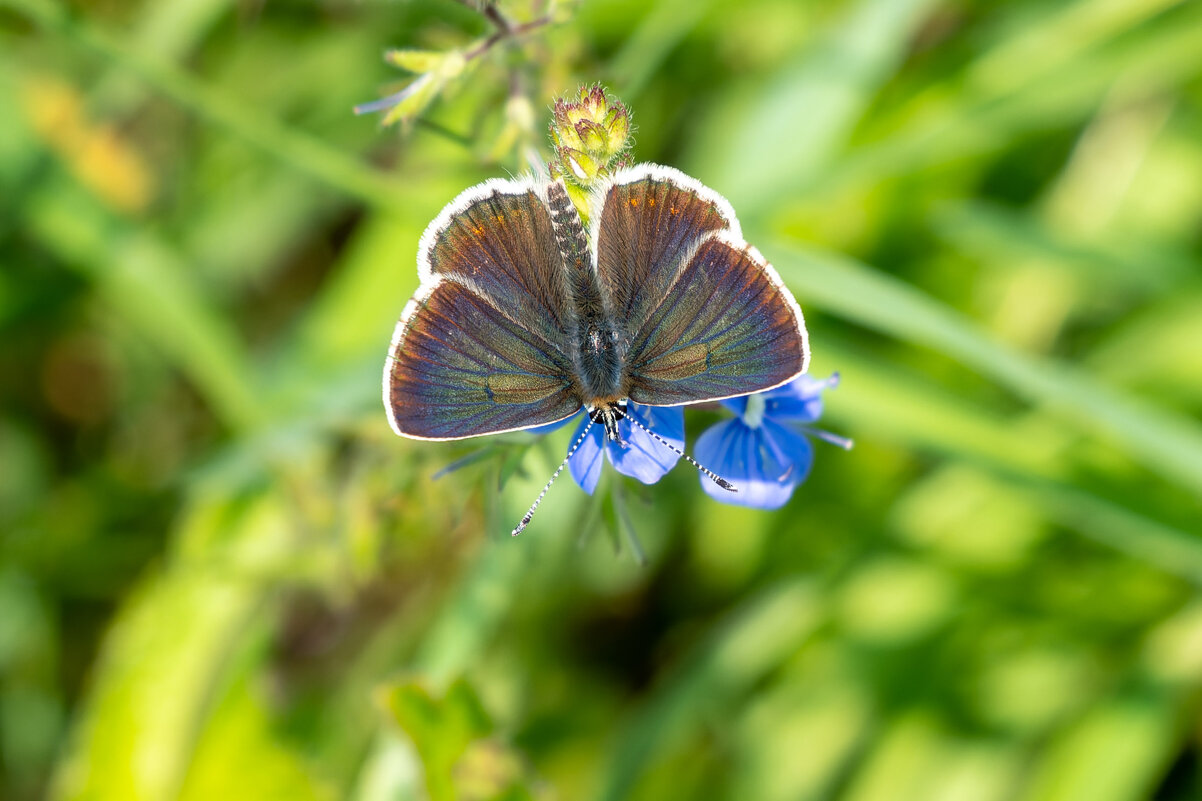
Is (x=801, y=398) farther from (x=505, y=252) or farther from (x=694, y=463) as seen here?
(x=505, y=252)

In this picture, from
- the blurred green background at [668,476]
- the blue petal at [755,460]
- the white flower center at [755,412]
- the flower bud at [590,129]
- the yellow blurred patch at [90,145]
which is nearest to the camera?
the flower bud at [590,129]

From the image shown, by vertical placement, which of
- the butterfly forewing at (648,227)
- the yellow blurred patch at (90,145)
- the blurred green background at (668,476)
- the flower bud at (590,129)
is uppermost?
the yellow blurred patch at (90,145)

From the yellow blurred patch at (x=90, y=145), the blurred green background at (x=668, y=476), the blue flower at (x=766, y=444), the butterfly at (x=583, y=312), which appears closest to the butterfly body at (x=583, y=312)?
the butterfly at (x=583, y=312)

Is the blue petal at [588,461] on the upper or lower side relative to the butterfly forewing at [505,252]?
lower

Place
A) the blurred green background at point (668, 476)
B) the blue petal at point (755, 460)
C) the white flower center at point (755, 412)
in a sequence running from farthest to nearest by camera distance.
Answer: the blurred green background at point (668, 476), the white flower center at point (755, 412), the blue petal at point (755, 460)

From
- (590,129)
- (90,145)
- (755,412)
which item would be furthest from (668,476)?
(90,145)

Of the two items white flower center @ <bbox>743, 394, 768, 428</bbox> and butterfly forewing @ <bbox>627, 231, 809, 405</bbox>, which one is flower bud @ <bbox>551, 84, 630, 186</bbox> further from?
white flower center @ <bbox>743, 394, 768, 428</bbox>

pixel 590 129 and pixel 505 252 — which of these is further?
pixel 505 252

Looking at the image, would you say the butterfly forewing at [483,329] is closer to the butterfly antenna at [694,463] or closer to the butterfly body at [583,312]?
the butterfly body at [583,312]

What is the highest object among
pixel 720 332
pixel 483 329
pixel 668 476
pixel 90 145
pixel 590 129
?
pixel 90 145
